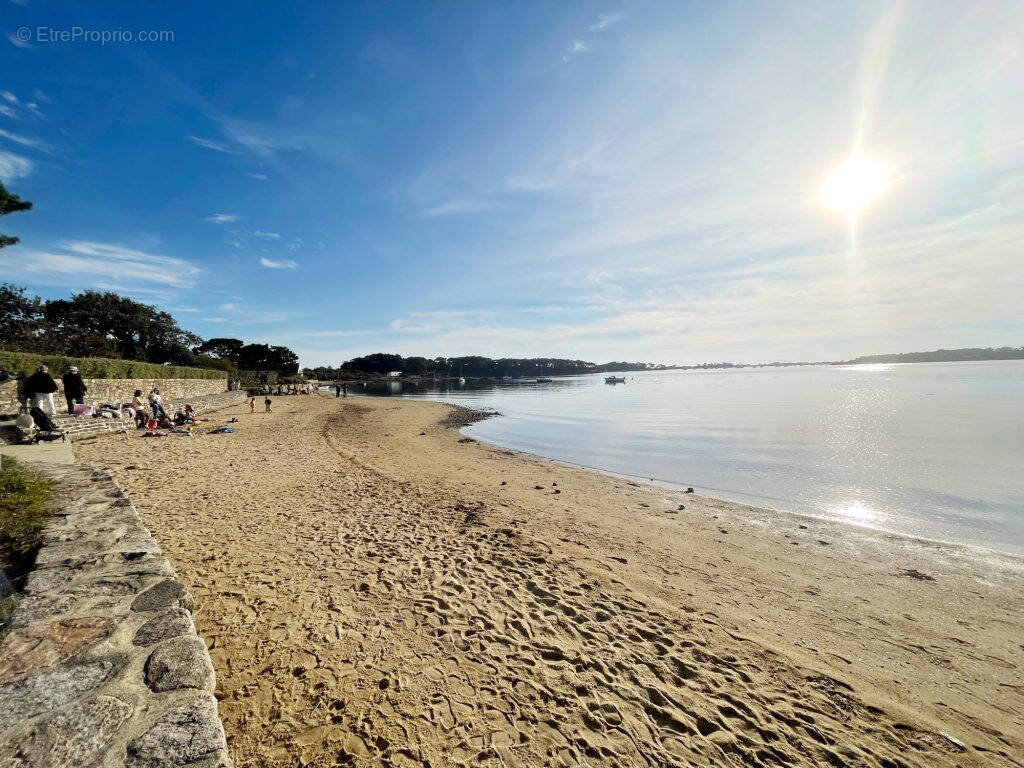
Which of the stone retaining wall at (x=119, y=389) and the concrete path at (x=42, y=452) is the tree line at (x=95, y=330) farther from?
the concrete path at (x=42, y=452)

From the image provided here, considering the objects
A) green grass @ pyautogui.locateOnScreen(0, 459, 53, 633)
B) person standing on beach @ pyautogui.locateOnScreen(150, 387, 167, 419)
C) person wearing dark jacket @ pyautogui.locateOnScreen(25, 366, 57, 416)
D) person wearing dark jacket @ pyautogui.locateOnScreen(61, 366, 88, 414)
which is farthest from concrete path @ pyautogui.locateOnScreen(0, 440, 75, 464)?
person standing on beach @ pyautogui.locateOnScreen(150, 387, 167, 419)

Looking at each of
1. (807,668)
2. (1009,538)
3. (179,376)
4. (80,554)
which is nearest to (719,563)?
(807,668)

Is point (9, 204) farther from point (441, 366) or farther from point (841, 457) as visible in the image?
point (441, 366)

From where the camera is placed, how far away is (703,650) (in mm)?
4520

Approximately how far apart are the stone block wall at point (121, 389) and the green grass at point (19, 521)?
12.3m

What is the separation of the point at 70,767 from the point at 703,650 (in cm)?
529

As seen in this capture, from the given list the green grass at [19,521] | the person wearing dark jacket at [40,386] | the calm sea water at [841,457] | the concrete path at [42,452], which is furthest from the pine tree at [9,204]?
the calm sea water at [841,457]

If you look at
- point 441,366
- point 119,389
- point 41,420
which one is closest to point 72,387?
point 41,420

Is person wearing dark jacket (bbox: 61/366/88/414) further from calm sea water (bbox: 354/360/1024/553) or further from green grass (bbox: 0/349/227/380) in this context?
calm sea water (bbox: 354/360/1024/553)

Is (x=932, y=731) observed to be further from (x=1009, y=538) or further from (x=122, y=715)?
(x=1009, y=538)

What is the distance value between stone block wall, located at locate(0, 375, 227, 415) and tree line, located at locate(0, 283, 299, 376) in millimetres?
6915

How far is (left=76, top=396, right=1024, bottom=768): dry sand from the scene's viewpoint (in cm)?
328

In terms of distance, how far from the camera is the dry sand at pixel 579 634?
3283mm

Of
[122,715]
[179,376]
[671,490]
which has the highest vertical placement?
[179,376]
